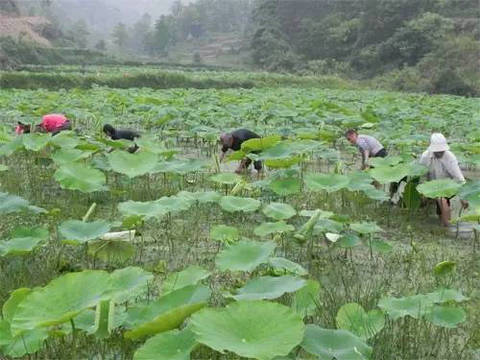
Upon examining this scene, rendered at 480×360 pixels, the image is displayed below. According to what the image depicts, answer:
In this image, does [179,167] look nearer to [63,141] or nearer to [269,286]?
[63,141]

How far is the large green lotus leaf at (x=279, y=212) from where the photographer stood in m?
3.72

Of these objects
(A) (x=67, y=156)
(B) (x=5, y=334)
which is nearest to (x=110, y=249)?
(B) (x=5, y=334)

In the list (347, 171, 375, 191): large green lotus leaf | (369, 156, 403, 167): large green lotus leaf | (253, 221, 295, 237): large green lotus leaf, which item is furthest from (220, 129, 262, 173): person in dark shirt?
(253, 221, 295, 237): large green lotus leaf

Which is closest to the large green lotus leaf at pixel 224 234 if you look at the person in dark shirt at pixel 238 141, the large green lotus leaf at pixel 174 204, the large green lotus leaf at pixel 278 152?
the large green lotus leaf at pixel 174 204

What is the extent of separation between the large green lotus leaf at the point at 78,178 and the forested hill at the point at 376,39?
25.8 meters

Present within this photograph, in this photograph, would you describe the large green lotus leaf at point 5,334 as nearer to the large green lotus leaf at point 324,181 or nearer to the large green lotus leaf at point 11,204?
the large green lotus leaf at point 11,204

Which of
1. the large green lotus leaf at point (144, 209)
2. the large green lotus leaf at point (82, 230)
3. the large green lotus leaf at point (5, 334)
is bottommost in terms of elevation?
the large green lotus leaf at point (144, 209)

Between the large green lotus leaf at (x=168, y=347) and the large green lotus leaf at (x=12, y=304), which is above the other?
the large green lotus leaf at (x=168, y=347)

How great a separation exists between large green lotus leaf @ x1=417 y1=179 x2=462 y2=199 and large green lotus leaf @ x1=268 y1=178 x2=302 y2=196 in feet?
2.96

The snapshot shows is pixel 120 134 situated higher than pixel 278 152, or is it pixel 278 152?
pixel 278 152

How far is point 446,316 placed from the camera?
98.0 inches

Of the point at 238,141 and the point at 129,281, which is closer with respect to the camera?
the point at 129,281

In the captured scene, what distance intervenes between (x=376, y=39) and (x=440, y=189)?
3510 centimetres

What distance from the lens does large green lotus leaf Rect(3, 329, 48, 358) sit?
2054 mm
